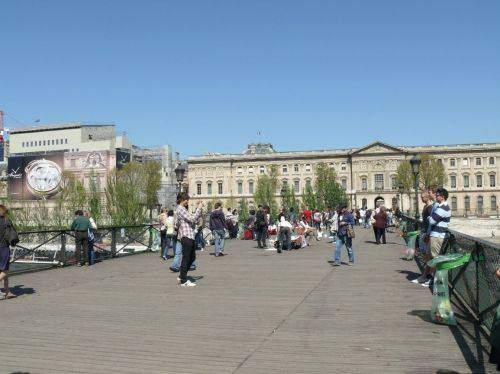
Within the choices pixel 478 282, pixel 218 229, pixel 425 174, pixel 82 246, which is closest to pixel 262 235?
pixel 218 229

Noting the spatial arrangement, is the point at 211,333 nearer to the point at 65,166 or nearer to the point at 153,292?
the point at 153,292

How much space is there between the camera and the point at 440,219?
32.3ft

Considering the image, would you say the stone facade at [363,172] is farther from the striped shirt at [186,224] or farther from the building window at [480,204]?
the striped shirt at [186,224]

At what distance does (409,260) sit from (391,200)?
89.8 metres

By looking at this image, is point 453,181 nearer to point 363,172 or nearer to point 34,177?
point 363,172

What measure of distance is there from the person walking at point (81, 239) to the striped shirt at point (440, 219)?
32.1 feet

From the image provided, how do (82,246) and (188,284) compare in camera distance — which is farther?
(82,246)

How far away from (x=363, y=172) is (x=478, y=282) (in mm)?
100108

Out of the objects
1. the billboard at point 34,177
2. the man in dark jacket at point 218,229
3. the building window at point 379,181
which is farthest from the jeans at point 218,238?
the building window at point 379,181

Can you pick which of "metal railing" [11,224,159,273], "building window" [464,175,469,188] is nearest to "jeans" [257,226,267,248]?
"metal railing" [11,224,159,273]

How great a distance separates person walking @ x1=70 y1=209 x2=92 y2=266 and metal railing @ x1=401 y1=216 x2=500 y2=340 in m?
10.4

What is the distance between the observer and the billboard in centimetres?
6962

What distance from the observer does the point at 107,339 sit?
670 centimetres

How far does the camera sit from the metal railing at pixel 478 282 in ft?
21.2
